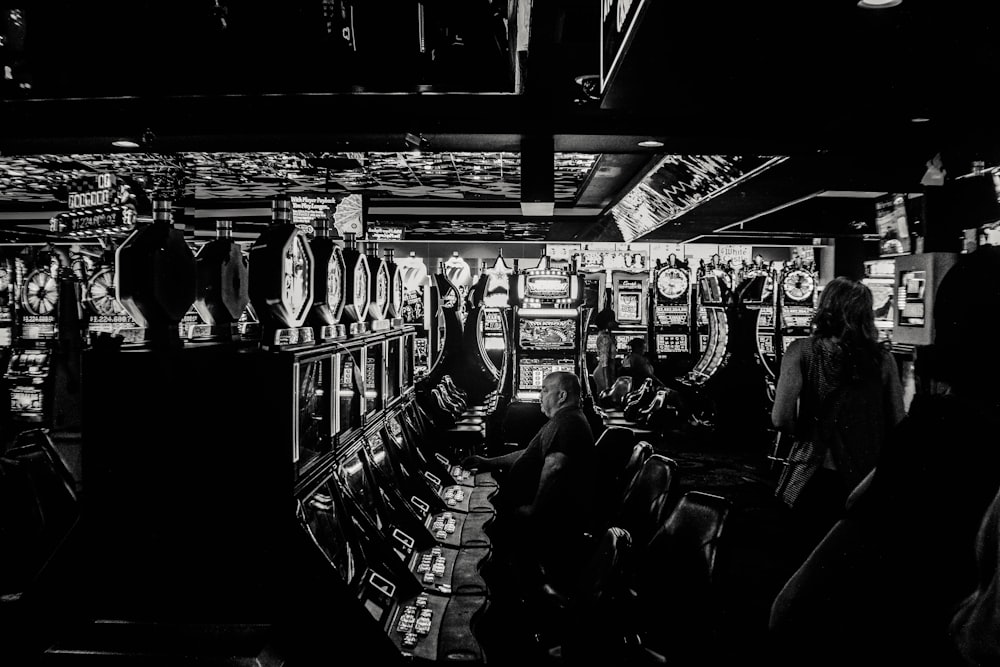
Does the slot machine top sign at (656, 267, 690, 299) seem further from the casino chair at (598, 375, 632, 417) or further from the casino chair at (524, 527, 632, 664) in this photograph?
the casino chair at (524, 527, 632, 664)

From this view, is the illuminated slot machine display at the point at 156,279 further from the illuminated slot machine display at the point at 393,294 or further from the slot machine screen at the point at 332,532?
the illuminated slot machine display at the point at 393,294

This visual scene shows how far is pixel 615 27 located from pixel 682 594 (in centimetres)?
189

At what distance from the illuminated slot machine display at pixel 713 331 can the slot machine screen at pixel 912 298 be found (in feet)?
15.2

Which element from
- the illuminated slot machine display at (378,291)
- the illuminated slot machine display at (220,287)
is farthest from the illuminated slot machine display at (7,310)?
the illuminated slot machine display at (220,287)

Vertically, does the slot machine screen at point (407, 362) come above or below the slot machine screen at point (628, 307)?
below

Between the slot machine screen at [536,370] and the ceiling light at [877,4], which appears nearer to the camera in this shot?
the ceiling light at [877,4]

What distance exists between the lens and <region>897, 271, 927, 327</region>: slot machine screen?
4.53 meters

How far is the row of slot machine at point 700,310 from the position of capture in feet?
31.2

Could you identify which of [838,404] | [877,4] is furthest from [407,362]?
[877,4]

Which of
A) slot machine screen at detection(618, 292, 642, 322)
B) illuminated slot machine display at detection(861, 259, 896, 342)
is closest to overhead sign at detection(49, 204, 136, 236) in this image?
illuminated slot machine display at detection(861, 259, 896, 342)

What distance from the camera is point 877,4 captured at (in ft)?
7.75

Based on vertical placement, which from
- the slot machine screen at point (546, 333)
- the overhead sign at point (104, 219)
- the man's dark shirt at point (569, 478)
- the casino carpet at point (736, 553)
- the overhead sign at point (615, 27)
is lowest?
the casino carpet at point (736, 553)

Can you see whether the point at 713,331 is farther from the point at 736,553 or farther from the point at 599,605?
the point at 599,605

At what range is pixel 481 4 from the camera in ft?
9.53
